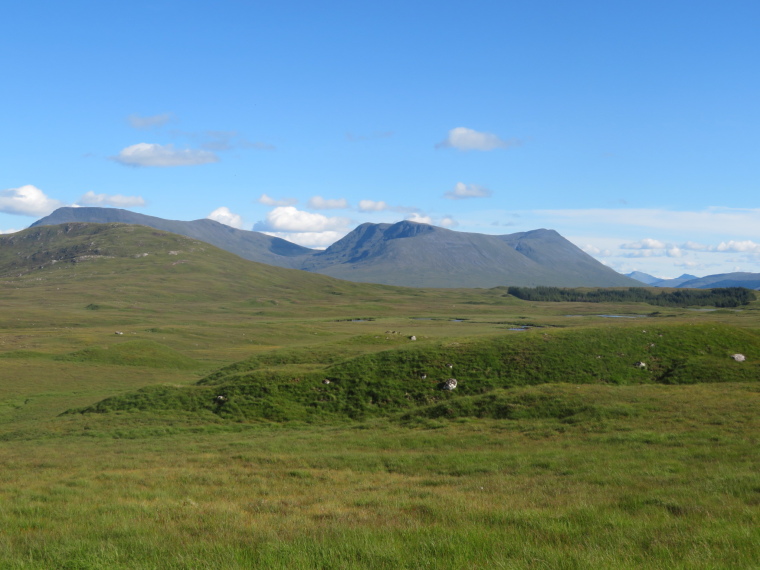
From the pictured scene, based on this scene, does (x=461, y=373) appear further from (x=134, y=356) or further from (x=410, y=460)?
(x=134, y=356)

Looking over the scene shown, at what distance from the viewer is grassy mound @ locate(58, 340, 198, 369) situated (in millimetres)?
78250

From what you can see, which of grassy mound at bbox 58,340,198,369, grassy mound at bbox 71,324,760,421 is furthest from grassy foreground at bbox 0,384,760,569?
grassy mound at bbox 58,340,198,369

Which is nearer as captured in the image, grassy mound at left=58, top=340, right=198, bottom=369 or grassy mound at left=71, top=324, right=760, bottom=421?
grassy mound at left=71, top=324, right=760, bottom=421

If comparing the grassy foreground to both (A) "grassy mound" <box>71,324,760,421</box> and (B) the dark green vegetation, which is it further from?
(A) "grassy mound" <box>71,324,760,421</box>

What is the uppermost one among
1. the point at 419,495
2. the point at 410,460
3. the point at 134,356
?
the point at 419,495

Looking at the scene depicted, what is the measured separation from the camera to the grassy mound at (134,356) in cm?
7825

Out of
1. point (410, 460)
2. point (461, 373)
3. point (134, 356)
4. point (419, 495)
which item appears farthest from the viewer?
point (134, 356)

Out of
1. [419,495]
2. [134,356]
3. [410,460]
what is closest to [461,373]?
[410,460]

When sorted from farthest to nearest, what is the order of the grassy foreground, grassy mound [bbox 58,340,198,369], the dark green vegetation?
grassy mound [bbox 58,340,198,369] < the dark green vegetation < the grassy foreground

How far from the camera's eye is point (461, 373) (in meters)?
47.0

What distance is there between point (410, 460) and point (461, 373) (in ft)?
75.1

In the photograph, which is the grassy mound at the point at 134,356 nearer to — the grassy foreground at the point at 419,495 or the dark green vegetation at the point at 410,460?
the dark green vegetation at the point at 410,460

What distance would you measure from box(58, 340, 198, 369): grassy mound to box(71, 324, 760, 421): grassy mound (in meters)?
32.2

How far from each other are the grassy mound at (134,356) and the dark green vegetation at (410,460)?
448 inches
